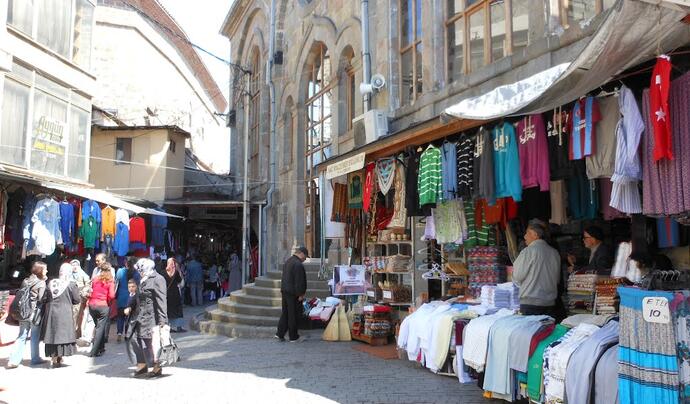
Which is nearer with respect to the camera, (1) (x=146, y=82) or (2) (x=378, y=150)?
(2) (x=378, y=150)

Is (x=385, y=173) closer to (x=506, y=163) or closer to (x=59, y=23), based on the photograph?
(x=506, y=163)

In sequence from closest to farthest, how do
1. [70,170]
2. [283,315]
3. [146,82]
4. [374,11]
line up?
[283,315], [374,11], [70,170], [146,82]

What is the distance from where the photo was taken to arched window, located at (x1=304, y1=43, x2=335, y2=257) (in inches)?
594

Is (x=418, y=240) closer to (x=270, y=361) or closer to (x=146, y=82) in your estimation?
(x=270, y=361)

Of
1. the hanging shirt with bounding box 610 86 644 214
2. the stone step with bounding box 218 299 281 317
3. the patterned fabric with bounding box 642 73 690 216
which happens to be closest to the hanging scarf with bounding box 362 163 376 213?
the stone step with bounding box 218 299 281 317

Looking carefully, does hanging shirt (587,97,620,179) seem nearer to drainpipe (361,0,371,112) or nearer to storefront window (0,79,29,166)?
drainpipe (361,0,371,112)

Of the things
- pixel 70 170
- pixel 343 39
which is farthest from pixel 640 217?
pixel 70 170

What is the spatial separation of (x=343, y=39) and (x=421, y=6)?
119 inches

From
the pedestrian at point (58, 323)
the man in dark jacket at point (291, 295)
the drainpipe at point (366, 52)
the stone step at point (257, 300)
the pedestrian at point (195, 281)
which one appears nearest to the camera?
the pedestrian at point (58, 323)

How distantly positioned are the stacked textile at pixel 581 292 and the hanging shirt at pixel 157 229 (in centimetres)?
1276

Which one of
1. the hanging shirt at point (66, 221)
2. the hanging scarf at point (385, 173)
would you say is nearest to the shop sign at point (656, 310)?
the hanging scarf at point (385, 173)

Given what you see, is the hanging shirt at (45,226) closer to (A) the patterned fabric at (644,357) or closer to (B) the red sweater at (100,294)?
(B) the red sweater at (100,294)

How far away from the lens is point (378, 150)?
8453 millimetres

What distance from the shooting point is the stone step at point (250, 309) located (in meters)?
11.8
